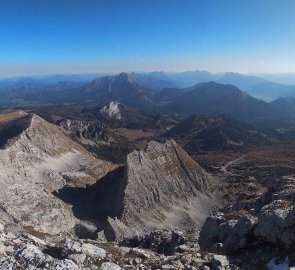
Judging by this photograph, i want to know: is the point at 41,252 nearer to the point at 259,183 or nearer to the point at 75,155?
the point at 75,155

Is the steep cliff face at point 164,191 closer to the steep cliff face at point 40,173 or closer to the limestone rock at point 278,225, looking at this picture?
the steep cliff face at point 40,173

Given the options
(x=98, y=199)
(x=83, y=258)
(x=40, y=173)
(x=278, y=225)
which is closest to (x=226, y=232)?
(x=278, y=225)

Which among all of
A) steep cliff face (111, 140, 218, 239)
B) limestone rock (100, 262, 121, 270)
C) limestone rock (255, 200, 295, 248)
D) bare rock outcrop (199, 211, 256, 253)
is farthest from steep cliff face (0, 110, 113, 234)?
limestone rock (255, 200, 295, 248)

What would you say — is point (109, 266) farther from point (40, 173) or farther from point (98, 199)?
point (40, 173)

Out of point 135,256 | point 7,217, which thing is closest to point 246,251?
point 135,256

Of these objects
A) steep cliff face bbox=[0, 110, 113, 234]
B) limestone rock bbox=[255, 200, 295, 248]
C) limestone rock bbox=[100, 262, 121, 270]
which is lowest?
steep cliff face bbox=[0, 110, 113, 234]

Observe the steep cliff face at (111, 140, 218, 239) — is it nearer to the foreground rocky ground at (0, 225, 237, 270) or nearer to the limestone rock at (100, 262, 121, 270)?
the foreground rocky ground at (0, 225, 237, 270)
